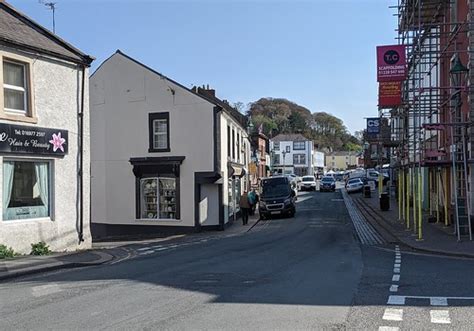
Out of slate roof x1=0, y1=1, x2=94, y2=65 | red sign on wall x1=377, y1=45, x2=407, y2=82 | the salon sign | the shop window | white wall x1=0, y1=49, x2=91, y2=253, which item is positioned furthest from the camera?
the shop window

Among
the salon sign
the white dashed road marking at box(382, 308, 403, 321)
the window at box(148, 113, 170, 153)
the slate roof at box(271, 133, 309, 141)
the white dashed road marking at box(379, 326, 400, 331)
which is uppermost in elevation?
the slate roof at box(271, 133, 309, 141)

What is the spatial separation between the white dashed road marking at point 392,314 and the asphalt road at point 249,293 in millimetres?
14

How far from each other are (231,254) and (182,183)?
1263 centimetres

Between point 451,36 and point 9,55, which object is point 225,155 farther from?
point 9,55

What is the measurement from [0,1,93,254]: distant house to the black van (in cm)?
1539

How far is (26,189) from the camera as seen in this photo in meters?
15.6

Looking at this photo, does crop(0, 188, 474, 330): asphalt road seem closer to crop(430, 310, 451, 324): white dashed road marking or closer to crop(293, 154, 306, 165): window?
crop(430, 310, 451, 324): white dashed road marking

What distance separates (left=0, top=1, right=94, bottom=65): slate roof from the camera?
15.3 meters

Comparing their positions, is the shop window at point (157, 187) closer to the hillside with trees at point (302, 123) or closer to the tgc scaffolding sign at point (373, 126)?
the tgc scaffolding sign at point (373, 126)

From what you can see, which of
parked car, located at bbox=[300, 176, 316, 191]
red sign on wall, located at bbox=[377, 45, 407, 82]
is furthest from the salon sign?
parked car, located at bbox=[300, 176, 316, 191]

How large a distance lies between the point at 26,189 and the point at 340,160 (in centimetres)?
16844

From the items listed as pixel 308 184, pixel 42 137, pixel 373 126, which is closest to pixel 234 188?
pixel 373 126

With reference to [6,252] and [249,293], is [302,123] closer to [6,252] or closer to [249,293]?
[6,252]

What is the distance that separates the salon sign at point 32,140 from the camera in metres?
14.6
